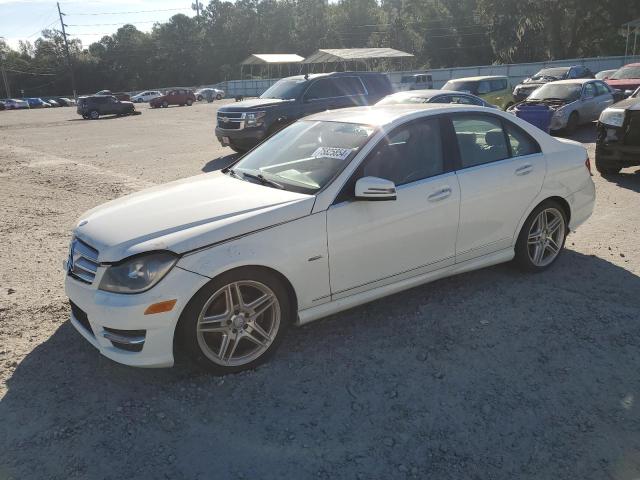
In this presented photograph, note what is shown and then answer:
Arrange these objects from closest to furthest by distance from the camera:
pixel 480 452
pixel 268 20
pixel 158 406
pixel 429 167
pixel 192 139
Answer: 1. pixel 480 452
2. pixel 158 406
3. pixel 429 167
4. pixel 192 139
5. pixel 268 20

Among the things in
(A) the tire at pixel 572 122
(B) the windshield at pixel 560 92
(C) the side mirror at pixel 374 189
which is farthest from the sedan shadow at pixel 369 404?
(B) the windshield at pixel 560 92

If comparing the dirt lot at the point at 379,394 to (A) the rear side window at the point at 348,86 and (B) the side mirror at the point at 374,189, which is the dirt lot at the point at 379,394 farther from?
(A) the rear side window at the point at 348,86

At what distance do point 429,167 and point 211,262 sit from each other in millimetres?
1957

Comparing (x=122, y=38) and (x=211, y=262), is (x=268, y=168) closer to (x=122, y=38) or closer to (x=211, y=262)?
(x=211, y=262)

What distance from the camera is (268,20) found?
96.6 m

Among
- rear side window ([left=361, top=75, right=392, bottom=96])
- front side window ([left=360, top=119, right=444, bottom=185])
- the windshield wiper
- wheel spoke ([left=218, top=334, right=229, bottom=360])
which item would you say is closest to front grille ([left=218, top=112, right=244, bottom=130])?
rear side window ([left=361, top=75, right=392, bottom=96])

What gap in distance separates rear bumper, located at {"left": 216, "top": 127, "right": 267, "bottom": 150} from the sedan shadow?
7943mm

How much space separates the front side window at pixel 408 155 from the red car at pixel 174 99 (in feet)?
147

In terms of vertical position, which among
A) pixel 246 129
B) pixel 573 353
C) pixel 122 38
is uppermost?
pixel 122 38

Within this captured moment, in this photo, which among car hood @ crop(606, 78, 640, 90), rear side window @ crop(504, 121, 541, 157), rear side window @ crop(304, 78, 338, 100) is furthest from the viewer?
car hood @ crop(606, 78, 640, 90)

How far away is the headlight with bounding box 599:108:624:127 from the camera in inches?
334

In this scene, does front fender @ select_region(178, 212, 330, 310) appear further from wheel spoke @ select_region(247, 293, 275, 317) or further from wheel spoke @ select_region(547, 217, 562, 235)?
wheel spoke @ select_region(547, 217, 562, 235)

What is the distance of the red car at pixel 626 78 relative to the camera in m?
19.4

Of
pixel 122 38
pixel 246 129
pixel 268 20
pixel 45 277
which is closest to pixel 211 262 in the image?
pixel 45 277
